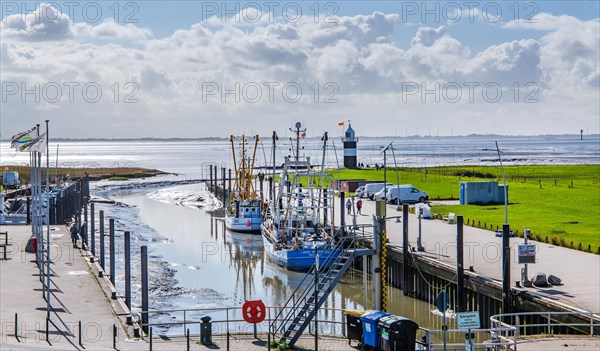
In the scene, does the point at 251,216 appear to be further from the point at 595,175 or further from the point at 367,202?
the point at 595,175

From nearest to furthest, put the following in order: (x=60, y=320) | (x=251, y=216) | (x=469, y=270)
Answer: (x=60, y=320)
(x=469, y=270)
(x=251, y=216)

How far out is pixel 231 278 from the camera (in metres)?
49.7

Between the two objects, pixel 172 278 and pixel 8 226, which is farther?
pixel 8 226

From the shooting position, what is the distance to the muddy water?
40.1 meters

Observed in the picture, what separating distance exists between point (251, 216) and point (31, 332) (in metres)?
45.6

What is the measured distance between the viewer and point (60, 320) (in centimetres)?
3023

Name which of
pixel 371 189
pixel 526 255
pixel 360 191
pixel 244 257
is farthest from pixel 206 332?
pixel 360 191

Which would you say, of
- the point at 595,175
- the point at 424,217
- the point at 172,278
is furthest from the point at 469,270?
the point at 595,175

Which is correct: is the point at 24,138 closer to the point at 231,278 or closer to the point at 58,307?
the point at 58,307

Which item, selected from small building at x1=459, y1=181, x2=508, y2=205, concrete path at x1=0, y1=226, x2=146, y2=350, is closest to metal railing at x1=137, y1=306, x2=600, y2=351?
concrete path at x1=0, y1=226, x2=146, y2=350

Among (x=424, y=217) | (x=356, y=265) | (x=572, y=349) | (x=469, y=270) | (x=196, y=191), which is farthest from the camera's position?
(x=196, y=191)

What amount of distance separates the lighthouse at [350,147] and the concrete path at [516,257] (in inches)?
3065

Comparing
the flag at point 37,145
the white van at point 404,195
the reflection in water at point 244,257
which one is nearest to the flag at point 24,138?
the flag at point 37,145

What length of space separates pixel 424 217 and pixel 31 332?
120 ft
